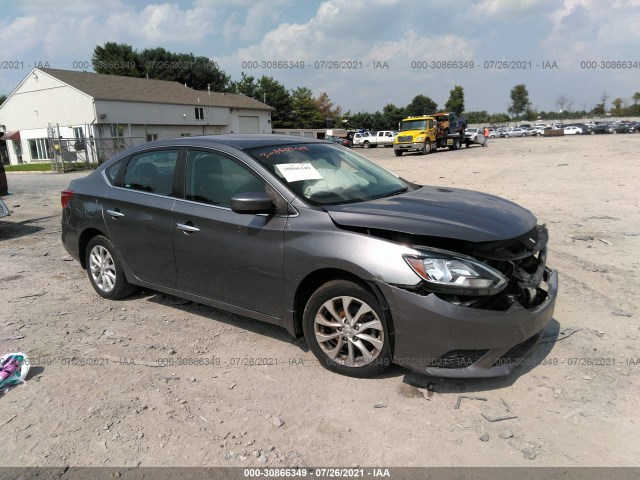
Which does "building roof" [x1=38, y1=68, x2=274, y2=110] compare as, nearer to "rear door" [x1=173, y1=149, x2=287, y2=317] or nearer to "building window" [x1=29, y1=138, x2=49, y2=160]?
"building window" [x1=29, y1=138, x2=49, y2=160]

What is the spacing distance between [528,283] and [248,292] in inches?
81.7

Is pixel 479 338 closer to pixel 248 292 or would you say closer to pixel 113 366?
pixel 248 292

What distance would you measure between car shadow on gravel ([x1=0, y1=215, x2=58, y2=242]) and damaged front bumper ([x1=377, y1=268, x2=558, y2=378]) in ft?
26.0

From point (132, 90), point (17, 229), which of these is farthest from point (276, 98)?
point (17, 229)

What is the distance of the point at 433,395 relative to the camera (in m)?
3.29

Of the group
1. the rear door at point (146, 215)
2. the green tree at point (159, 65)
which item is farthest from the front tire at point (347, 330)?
the green tree at point (159, 65)

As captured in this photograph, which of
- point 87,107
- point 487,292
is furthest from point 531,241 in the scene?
point 87,107

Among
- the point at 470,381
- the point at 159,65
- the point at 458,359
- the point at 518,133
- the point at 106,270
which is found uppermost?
the point at 159,65

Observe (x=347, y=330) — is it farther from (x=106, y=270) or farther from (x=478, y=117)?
(x=478, y=117)

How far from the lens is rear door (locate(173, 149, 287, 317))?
371 centimetres

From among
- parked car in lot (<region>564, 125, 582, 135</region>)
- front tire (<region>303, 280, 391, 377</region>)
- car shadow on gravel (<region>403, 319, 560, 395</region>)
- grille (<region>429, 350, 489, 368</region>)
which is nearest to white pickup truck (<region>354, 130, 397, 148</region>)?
parked car in lot (<region>564, 125, 582, 135</region>)

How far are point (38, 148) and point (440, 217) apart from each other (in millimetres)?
47232

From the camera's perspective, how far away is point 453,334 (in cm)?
303

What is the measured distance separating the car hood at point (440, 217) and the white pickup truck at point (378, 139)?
4729cm
